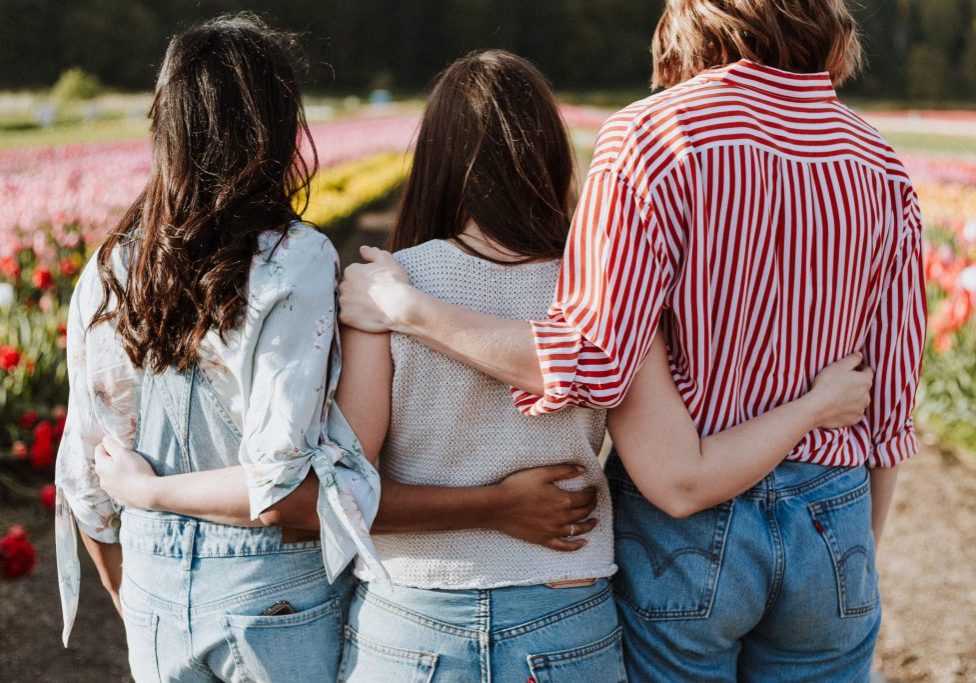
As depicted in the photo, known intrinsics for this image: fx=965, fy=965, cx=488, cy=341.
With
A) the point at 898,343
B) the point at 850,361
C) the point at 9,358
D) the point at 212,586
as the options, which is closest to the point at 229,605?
the point at 212,586

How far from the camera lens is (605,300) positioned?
4.18 feet

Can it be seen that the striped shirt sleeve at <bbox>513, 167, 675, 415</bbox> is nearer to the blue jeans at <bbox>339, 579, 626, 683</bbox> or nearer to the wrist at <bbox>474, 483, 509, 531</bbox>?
the wrist at <bbox>474, 483, 509, 531</bbox>

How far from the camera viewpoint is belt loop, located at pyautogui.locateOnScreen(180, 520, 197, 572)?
1467mm

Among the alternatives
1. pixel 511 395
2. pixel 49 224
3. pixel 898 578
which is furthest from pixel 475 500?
pixel 49 224

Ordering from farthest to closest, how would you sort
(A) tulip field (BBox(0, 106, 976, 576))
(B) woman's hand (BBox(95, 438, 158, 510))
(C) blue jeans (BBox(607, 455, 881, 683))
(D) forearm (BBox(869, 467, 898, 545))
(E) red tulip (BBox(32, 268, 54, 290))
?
1. (E) red tulip (BBox(32, 268, 54, 290))
2. (A) tulip field (BBox(0, 106, 976, 576))
3. (D) forearm (BBox(869, 467, 898, 545))
4. (B) woman's hand (BBox(95, 438, 158, 510))
5. (C) blue jeans (BBox(607, 455, 881, 683))

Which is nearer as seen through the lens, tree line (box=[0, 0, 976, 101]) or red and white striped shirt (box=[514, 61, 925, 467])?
red and white striped shirt (box=[514, 61, 925, 467])

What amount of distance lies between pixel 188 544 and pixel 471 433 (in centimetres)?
47

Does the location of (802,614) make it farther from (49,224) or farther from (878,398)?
(49,224)

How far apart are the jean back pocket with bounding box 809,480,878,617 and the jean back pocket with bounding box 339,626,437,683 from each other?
1.94 ft

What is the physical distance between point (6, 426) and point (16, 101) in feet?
118

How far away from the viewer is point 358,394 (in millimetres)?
1386

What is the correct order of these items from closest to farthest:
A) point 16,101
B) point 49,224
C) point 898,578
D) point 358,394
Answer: point 358,394, point 898,578, point 49,224, point 16,101

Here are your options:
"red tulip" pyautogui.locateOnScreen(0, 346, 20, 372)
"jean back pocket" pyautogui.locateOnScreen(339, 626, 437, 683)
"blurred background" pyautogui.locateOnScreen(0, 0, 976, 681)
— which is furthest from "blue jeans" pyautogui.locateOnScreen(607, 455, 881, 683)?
"red tulip" pyautogui.locateOnScreen(0, 346, 20, 372)

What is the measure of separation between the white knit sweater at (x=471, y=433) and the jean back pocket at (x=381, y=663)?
3.9 inches
